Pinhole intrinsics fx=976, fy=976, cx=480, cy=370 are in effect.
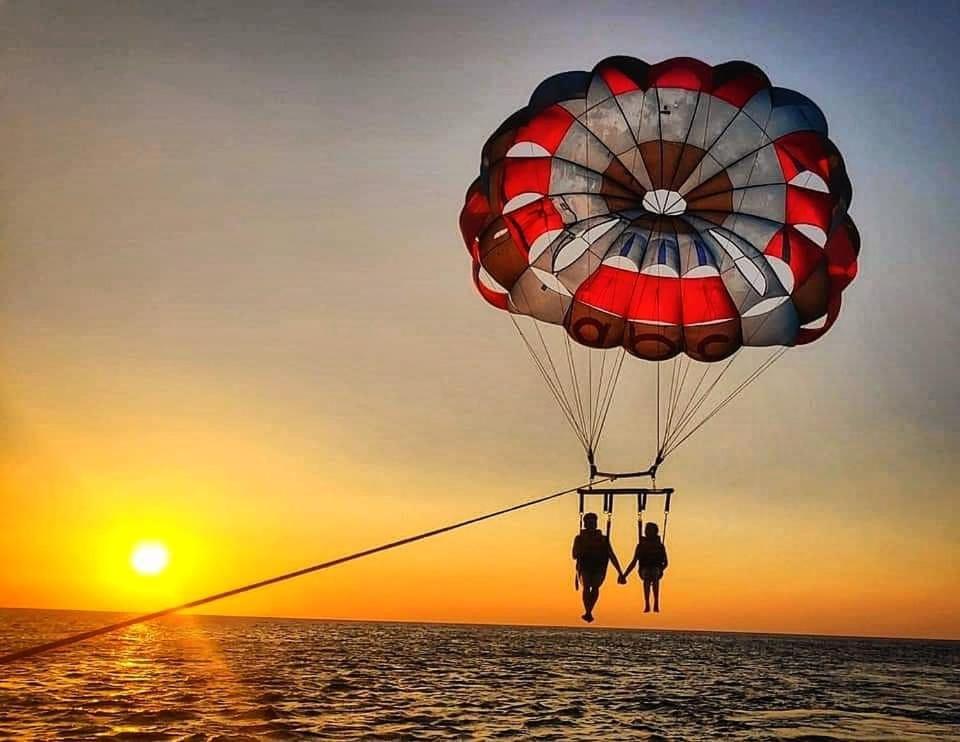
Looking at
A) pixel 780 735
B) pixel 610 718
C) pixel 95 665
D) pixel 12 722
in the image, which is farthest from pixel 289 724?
pixel 95 665

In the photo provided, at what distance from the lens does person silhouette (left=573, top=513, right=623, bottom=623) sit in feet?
51.6

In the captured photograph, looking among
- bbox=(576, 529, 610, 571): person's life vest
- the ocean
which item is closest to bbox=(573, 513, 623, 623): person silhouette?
bbox=(576, 529, 610, 571): person's life vest

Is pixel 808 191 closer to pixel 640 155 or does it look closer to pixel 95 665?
pixel 640 155

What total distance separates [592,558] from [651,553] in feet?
3.31

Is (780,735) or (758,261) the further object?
(780,735)

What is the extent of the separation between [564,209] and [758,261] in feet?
10.9

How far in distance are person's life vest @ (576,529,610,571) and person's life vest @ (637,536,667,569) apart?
614 mm

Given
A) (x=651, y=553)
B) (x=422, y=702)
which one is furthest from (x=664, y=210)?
(x=422, y=702)

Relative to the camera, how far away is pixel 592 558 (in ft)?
51.6

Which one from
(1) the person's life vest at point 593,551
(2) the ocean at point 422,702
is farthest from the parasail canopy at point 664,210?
(2) the ocean at point 422,702

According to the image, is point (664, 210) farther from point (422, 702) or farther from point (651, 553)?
point (422, 702)

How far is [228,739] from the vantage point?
68.5 feet

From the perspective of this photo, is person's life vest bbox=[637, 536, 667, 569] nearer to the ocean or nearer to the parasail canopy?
the parasail canopy

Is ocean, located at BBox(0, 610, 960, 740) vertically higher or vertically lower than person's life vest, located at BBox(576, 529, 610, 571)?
lower
